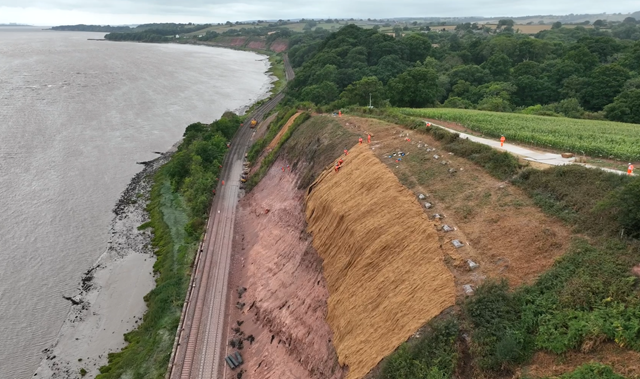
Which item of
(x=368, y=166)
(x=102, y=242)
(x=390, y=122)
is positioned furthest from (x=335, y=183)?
(x=102, y=242)

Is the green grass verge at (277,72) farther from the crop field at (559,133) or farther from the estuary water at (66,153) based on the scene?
the crop field at (559,133)

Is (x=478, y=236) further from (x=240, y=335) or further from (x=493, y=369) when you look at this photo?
(x=240, y=335)

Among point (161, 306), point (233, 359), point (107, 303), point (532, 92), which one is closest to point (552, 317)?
point (233, 359)

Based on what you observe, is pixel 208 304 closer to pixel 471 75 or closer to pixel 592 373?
pixel 592 373

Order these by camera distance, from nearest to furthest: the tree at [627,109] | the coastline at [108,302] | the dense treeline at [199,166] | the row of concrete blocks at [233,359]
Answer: the row of concrete blocks at [233,359], the coastline at [108,302], the dense treeline at [199,166], the tree at [627,109]

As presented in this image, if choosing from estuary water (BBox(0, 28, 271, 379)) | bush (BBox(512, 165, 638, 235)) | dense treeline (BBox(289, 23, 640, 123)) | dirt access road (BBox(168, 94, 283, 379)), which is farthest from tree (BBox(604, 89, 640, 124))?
estuary water (BBox(0, 28, 271, 379))

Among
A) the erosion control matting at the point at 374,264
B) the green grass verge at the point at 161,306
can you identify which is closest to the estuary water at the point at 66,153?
the green grass verge at the point at 161,306
